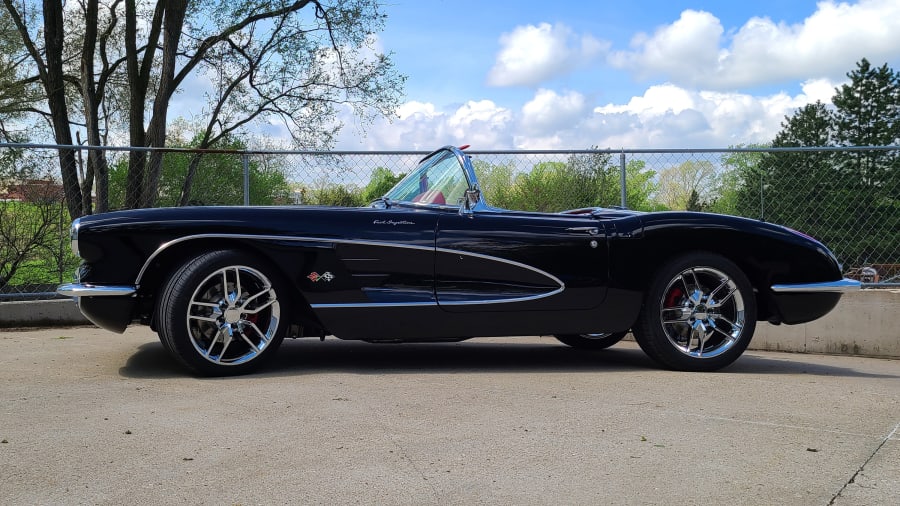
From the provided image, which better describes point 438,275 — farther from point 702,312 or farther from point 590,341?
point 590,341

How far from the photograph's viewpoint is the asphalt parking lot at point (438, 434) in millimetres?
2602

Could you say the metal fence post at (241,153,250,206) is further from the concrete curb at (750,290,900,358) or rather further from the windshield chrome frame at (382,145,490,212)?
the concrete curb at (750,290,900,358)

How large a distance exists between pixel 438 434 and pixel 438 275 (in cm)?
158

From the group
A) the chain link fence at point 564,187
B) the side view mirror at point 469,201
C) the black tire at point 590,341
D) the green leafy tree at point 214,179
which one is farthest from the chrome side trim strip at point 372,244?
the green leafy tree at point 214,179

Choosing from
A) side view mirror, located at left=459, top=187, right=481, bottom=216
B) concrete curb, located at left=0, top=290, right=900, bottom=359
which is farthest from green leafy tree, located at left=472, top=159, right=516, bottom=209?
concrete curb, located at left=0, top=290, right=900, bottom=359

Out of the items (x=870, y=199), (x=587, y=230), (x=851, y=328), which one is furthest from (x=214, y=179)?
(x=851, y=328)

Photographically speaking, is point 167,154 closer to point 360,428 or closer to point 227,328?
point 227,328

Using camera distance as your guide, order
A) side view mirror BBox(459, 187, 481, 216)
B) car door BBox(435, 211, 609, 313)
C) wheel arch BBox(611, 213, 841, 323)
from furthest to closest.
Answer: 1. wheel arch BBox(611, 213, 841, 323)
2. side view mirror BBox(459, 187, 481, 216)
3. car door BBox(435, 211, 609, 313)

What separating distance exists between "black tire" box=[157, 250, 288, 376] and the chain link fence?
296 cm

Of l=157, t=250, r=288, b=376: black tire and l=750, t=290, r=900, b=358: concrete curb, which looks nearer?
l=157, t=250, r=288, b=376: black tire

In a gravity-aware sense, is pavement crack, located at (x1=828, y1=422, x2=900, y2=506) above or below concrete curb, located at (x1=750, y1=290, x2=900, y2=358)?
above

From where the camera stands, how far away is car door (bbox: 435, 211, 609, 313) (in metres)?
4.76

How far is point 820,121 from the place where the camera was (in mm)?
50344

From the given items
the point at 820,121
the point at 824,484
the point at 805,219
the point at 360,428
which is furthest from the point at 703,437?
the point at 820,121
